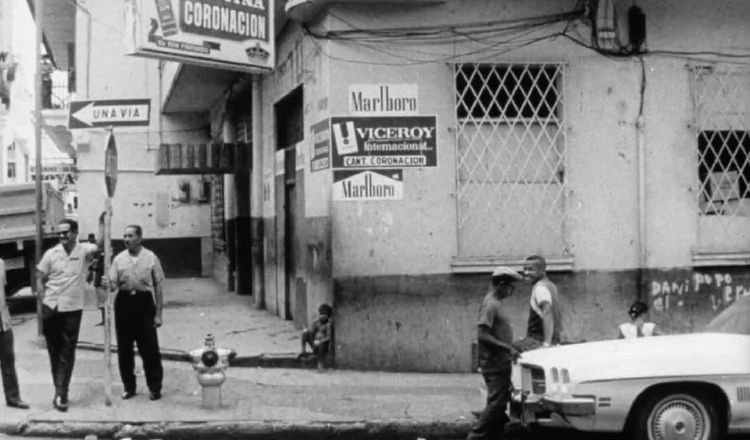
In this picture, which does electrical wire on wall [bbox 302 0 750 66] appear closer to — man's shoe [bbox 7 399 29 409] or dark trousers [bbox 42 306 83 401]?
dark trousers [bbox 42 306 83 401]

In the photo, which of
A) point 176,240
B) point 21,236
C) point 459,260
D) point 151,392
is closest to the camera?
point 151,392

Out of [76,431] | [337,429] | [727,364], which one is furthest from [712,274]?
[76,431]

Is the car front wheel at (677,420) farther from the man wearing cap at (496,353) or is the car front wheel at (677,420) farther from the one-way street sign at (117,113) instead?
the one-way street sign at (117,113)

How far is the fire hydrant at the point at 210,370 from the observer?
9.16 m

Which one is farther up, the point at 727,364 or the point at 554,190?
the point at 554,190

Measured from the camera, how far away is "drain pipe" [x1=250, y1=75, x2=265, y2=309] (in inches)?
645

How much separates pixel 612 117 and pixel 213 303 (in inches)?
361

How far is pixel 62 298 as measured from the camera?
31.0ft

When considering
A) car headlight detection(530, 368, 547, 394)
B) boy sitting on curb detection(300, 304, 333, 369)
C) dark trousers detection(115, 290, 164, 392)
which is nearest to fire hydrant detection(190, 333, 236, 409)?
dark trousers detection(115, 290, 164, 392)

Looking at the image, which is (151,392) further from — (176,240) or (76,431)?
(176,240)

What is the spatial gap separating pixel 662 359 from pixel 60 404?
5495mm

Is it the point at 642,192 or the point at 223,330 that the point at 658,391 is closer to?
the point at 642,192

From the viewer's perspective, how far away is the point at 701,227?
39.5ft

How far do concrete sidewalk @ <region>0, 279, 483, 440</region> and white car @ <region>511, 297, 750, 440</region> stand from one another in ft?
5.62
